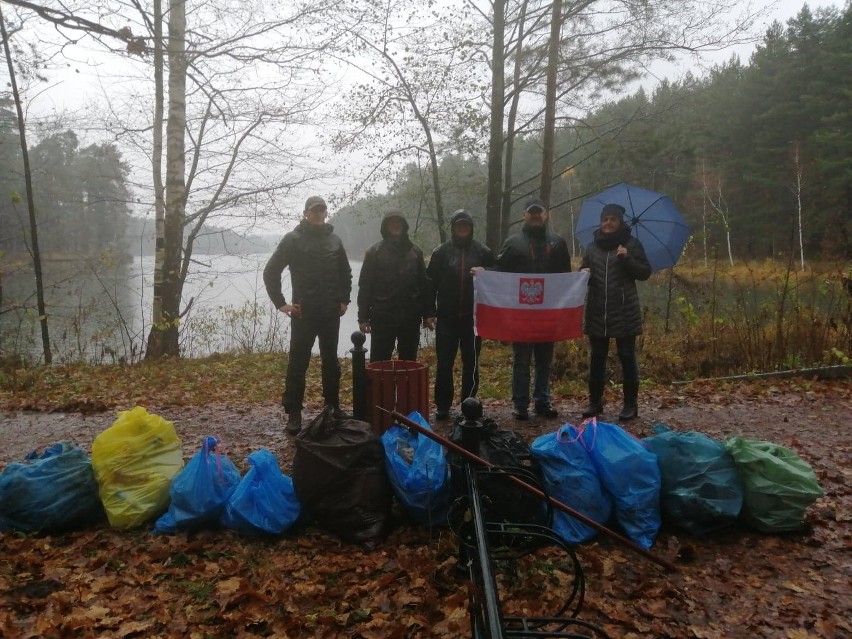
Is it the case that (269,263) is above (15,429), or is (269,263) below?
above

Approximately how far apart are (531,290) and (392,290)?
127 cm

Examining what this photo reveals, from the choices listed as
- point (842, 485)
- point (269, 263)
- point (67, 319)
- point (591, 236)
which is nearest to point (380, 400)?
point (269, 263)

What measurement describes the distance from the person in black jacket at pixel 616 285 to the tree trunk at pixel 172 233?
26.6 ft

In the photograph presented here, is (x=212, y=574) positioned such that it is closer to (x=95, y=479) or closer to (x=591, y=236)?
(x=95, y=479)

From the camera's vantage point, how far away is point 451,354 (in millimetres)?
5438

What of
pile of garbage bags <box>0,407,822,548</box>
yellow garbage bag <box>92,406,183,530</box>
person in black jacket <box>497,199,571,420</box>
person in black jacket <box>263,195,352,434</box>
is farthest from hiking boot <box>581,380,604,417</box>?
yellow garbage bag <box>92,406,183,530</box>

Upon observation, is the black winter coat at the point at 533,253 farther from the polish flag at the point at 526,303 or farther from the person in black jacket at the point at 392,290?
the person in black jacket at the point at 392,290

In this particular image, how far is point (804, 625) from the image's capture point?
2.63 metres

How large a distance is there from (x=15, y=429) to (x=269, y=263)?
3648 mm

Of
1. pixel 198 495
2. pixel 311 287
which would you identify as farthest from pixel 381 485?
pixel 311 287

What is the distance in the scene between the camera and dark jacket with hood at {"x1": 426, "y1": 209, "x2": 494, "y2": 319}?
5328mm

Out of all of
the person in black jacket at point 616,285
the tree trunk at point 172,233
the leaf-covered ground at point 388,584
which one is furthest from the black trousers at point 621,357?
the tree trunk at point 172,233

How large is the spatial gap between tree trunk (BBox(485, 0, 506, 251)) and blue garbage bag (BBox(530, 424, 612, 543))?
7.96 metres

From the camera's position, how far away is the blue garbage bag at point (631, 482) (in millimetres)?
3391
